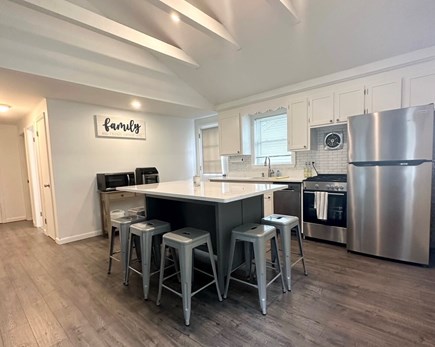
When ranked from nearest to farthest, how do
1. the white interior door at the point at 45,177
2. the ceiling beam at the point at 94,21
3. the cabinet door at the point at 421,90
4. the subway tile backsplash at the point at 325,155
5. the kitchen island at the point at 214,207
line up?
the kitchen island at the point at 214,207 → the ceiling beam at the point at 94,21 → the cabinet door at the point at 421,90 → the subway tile backsplash at the point at 325,155 → the white interior door at the point at 45,177

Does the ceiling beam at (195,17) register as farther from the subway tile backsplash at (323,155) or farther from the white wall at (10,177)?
the white wall at (10,177)

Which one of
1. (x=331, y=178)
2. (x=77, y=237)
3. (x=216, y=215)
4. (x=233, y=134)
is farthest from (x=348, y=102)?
(x=77, y=237)

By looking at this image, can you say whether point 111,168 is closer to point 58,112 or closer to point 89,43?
point 58,112

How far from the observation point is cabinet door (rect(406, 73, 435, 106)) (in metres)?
2.82

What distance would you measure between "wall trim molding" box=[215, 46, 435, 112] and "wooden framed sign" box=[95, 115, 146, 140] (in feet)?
7.33

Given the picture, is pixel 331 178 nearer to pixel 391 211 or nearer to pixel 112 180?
pixel 391 211

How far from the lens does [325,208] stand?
3.33m

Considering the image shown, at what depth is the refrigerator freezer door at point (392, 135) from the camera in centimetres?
251

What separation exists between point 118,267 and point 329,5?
3.84 metres

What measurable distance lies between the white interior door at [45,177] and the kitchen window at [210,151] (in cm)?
328

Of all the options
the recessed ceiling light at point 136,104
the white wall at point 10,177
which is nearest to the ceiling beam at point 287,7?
the recessed ceiling light at point 136,104

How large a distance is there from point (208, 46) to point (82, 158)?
9.31 ft

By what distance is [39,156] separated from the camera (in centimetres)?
433

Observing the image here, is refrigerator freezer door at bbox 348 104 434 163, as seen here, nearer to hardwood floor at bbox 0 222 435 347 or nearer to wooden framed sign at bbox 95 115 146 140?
hardwood floor at bbox 0 222 435 347
